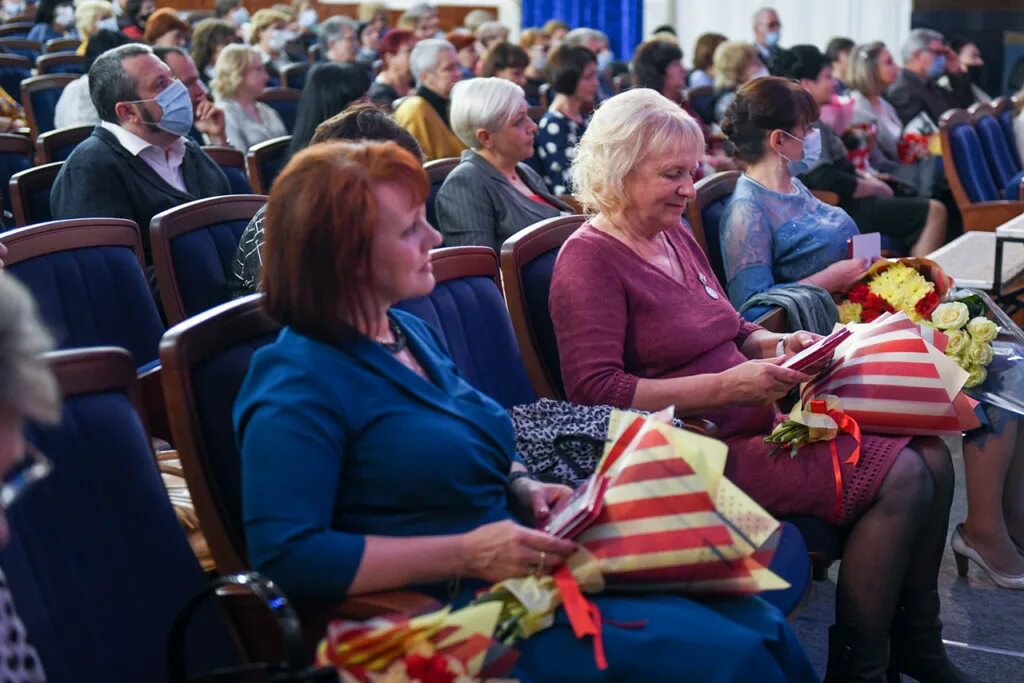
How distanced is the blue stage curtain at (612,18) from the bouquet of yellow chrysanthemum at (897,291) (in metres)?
10.9

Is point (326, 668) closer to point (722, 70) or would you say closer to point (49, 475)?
point (49, 475)

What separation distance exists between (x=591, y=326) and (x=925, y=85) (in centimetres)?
620

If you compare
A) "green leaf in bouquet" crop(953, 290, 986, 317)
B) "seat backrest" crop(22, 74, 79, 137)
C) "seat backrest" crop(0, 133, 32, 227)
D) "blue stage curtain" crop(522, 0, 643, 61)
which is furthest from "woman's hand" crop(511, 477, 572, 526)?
"blue stage curtain" crop(522, 0, 643, 61)

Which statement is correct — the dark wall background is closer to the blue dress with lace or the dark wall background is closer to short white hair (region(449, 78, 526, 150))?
short white hair (region(449, 78, 526, 150))

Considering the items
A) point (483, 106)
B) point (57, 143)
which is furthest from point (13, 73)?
point (483, 106)

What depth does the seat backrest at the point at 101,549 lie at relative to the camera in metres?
1.42

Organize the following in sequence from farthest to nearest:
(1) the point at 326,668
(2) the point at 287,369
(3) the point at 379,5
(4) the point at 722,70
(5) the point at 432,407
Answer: (3) the point at 379,5 < (4) the point at 722,70 < (5) the point at 432,407 < (2) the point at 287,369 < (1) the point at 326,668

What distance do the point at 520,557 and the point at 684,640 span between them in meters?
0.23

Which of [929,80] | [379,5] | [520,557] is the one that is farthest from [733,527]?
[379,5]

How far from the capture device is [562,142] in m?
5.33

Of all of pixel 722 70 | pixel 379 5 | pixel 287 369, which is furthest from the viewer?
pixel 379 5

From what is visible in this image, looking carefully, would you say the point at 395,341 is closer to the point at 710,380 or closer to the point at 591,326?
the point at 591,326

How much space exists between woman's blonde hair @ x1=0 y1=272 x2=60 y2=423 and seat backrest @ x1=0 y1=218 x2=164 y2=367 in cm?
136

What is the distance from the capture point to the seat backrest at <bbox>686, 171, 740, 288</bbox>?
3.32 m
